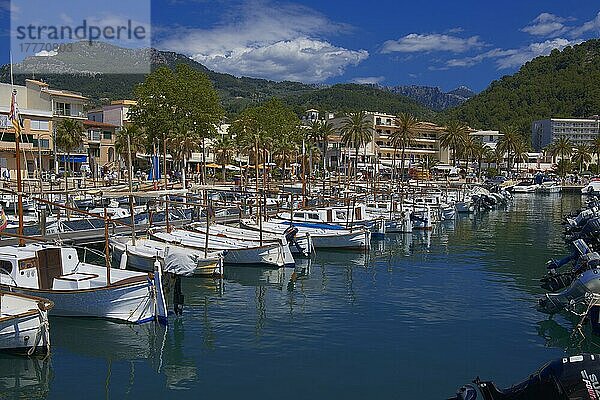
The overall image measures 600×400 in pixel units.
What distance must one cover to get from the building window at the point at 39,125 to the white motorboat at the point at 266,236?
52927 millimetres

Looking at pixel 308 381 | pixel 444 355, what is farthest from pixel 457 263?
pixel 308 381

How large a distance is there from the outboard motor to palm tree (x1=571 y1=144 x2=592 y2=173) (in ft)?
456

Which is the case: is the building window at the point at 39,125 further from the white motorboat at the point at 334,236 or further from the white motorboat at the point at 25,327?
the white motorboat at the point at 25,327

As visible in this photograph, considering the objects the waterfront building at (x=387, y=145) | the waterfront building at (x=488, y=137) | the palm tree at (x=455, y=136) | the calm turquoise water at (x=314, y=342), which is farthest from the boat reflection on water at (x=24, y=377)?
the waterfront building at (x=488, y=137)

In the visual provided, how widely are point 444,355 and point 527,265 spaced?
23.0 m

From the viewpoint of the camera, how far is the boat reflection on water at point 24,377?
2038 cm

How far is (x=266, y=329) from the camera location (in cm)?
2733

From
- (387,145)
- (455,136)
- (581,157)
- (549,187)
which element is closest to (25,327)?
(455,136)

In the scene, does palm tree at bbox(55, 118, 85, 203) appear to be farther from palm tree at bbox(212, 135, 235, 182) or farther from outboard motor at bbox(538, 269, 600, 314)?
outboard motor at bbox(538, 269, 600, 314)

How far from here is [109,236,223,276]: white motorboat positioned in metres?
35.6

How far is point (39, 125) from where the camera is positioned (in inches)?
3565

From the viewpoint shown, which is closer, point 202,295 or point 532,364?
point 532,364

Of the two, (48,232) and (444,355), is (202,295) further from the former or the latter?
(48,232)

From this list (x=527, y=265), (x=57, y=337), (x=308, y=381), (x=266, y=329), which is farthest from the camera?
(x=527, y=265)
